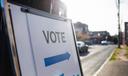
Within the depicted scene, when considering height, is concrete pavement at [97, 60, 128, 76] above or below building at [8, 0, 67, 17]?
below

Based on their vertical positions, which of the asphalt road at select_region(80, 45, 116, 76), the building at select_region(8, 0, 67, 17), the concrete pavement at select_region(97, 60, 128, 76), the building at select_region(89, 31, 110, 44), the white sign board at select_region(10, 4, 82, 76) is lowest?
the building at select_region(89, 31, 110, 44)

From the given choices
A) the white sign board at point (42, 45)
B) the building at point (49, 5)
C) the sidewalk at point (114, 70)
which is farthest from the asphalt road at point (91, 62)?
the white sign board at point (42, 45)

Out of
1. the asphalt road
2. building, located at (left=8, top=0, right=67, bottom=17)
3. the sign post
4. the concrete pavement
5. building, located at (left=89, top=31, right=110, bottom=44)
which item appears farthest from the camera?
building, located at (left=89, top=31, right=110, bottom=44)

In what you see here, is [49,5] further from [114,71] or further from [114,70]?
[114,70]

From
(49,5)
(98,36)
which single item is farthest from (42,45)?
(98,36)

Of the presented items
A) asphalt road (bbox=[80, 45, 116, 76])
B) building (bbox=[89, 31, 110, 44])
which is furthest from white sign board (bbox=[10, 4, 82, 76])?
building (bbox=[89, 31, 110, 44])

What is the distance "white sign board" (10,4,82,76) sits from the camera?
2236mm

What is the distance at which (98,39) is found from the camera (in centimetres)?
12456

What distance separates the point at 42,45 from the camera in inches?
99.6

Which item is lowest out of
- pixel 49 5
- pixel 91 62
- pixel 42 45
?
pixel 91 62

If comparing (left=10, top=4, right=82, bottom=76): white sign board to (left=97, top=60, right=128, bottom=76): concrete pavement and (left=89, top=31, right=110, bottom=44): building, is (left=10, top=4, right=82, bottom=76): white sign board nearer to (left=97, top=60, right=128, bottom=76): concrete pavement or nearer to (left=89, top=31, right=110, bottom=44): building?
(left=97, top=60, right=128, bottom=76): concrete pavement

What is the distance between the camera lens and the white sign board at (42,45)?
2.24 m

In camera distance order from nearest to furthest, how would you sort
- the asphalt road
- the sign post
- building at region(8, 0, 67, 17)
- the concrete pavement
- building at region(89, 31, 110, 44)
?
the sign post → building at region(8, 0, 67, 17) → the concrete pavement → the asphalt road → building at region(89, 31, 110, 44)

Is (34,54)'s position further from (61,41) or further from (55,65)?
(61,41)
